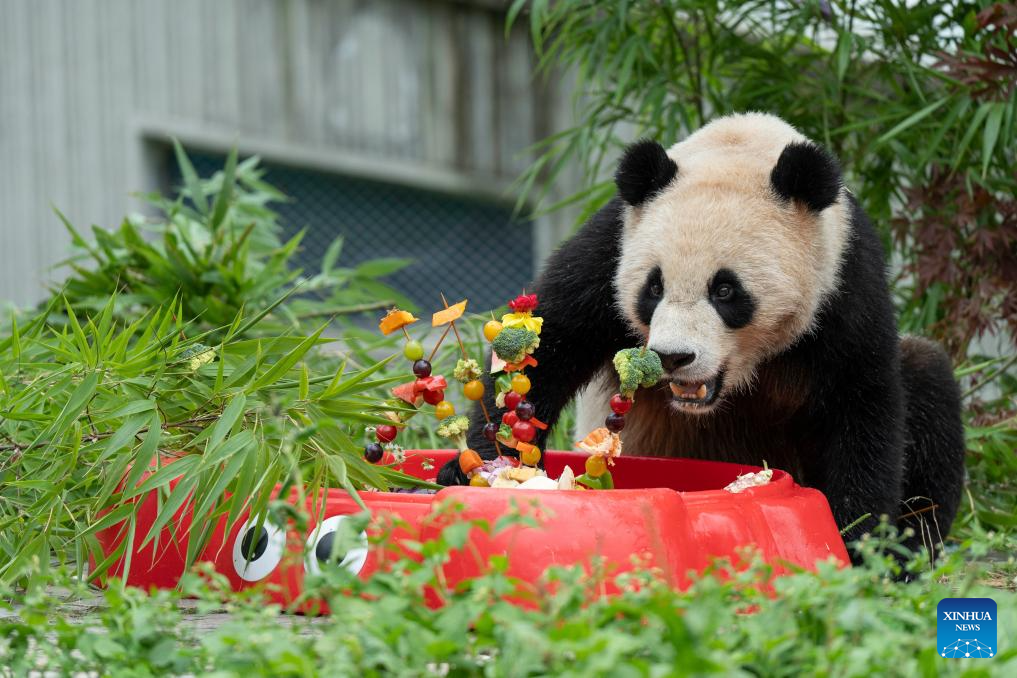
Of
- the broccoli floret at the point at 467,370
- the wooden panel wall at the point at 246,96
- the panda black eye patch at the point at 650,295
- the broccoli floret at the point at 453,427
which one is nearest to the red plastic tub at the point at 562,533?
the broccoli floret at the point at 453,427

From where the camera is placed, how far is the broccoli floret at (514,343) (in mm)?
2131

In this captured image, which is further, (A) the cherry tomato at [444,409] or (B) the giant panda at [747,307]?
(B) the giant panda at [747,307]

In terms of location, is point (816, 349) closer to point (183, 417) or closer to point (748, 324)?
point (748, 324)

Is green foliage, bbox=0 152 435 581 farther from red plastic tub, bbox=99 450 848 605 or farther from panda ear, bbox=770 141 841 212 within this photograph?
panda ear, bbox=770 141 841 212

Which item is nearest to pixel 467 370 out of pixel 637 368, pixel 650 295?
pixel 637 368

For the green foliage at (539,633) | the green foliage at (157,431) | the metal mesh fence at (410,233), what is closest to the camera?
the green foliage at (539,633)

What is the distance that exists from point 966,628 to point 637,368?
2.55ft

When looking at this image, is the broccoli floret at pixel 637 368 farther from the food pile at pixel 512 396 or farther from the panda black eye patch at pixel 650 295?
the panda black eye patch at pixel 650 295

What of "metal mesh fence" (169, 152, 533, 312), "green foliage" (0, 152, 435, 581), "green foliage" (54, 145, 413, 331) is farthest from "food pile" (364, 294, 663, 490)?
"metal mesh fence" (169, 152, 533, 312)

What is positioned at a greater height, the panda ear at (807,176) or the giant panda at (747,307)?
the panda ear at (807,176)

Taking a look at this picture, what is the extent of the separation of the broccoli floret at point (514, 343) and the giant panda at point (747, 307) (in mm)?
236

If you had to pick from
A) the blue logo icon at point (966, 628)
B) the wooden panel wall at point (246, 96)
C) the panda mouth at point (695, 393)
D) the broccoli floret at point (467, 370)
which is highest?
the wooden panel wall at point (246, 96)

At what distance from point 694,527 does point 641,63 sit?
2.27 m

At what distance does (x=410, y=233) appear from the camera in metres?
6.91
